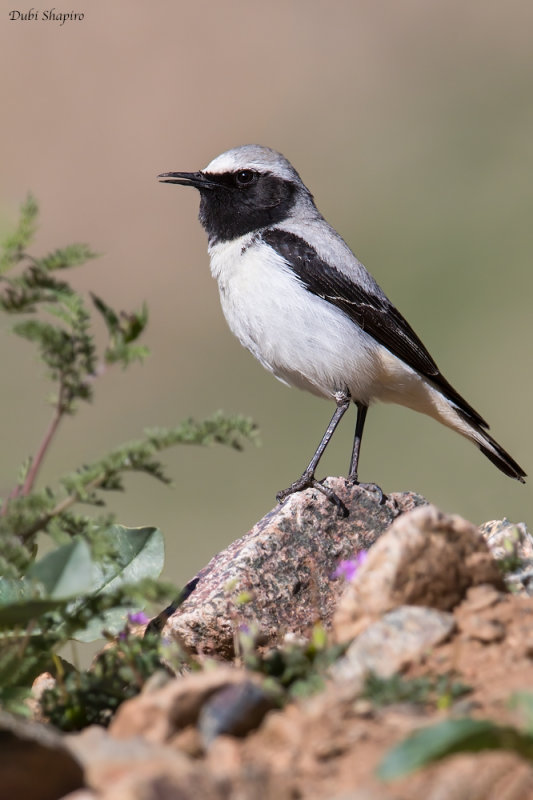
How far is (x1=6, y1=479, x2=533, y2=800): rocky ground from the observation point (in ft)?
6.73

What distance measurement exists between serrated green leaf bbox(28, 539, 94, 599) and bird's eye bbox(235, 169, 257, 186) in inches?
184

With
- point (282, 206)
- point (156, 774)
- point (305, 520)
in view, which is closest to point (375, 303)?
point (282, 206)

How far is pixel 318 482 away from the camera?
5.12 m

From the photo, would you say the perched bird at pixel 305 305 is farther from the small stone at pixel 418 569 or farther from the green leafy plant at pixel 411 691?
the green leafy plant at pixel 411 691

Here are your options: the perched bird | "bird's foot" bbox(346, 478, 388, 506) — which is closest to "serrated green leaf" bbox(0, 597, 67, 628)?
"bird's foot" bbox(346, 478, 388, 506)

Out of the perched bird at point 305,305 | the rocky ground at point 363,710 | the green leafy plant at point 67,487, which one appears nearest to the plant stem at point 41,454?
the green leafy plant at point 67,487

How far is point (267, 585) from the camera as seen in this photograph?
4242 mm

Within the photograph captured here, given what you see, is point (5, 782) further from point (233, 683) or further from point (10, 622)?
point (10, 622)

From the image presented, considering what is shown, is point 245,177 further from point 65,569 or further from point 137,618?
point 65,569

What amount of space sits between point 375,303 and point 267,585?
3.00 m

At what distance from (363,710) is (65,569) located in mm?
1047

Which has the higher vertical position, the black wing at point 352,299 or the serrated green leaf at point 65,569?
the black wing at point 352,299

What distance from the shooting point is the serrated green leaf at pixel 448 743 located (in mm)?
1922

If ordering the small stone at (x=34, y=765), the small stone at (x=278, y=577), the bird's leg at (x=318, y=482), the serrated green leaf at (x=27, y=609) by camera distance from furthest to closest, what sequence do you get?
the bird's leg at (x=318, y=482), the small stone at (x=278, y=577), the serrated green leaf at (x=27, y=609), the small stone at (x=34, y=765)
